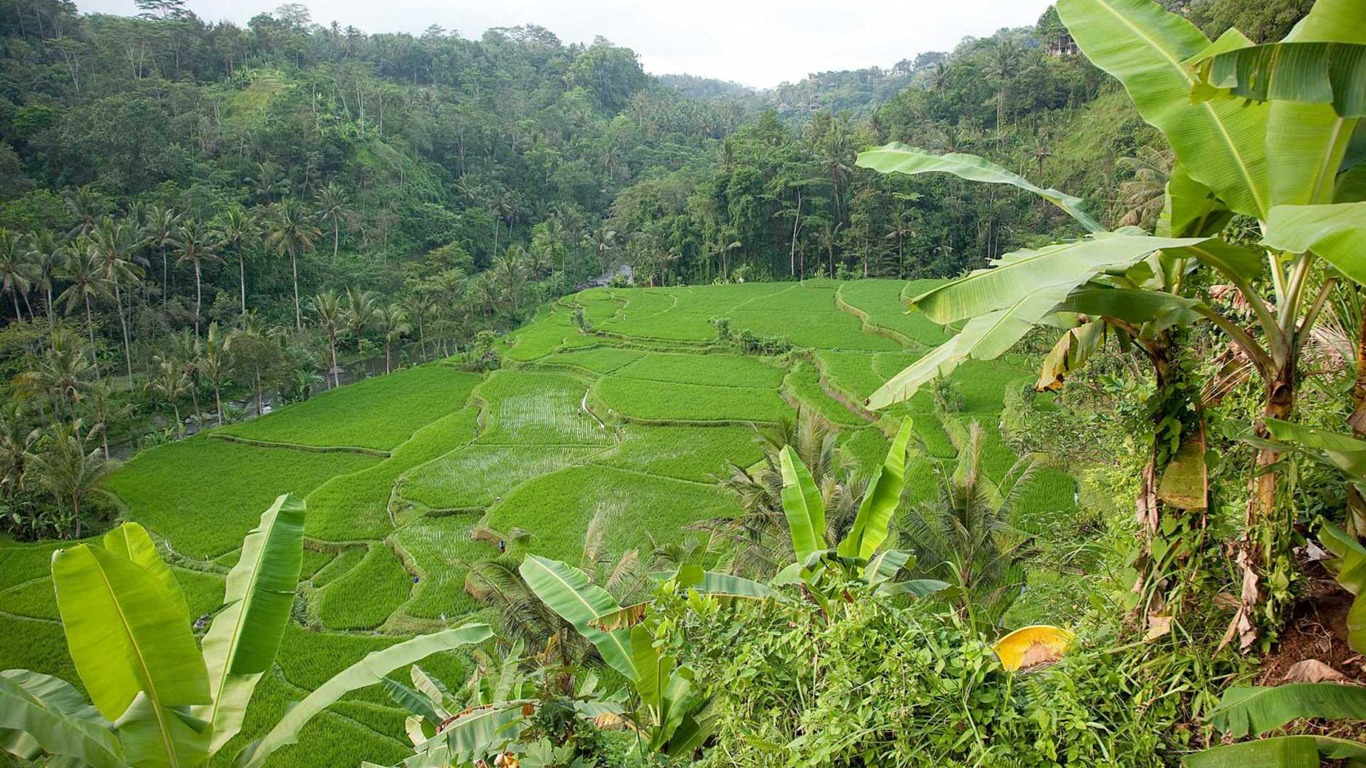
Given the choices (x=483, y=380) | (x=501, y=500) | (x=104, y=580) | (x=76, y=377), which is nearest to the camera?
(x=104, y=580)

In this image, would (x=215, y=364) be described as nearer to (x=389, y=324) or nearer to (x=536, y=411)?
(x=389, y=324)

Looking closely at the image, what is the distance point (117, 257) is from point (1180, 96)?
23.6 meters

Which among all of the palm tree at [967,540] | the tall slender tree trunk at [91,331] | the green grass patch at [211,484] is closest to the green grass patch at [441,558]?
the green grass patch at [211,484]

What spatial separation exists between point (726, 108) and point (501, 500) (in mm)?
55599

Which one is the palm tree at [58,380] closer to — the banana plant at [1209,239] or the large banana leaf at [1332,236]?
the banana plant at [1209,239]

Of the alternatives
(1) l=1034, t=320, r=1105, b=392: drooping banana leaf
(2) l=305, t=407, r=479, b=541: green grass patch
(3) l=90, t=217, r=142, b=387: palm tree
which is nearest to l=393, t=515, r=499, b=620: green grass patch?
(2) l=305, t=407, r=479, b=541: green grass patch

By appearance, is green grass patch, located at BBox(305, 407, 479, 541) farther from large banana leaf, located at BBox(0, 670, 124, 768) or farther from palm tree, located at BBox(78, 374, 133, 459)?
large banana leaf, located at BBox(0, 670, 124, 768)

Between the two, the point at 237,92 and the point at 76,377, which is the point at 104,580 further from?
the point at 237,92

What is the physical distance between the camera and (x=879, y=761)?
2.25 meters

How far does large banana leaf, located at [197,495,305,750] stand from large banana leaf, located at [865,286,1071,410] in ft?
8.02

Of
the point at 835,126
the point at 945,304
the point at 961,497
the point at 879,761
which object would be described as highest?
the point at 835,126

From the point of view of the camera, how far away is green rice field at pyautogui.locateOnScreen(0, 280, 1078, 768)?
911 centimetres

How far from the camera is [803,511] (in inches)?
159

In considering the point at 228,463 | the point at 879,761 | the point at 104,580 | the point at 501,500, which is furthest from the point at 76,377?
the point at 879,761
